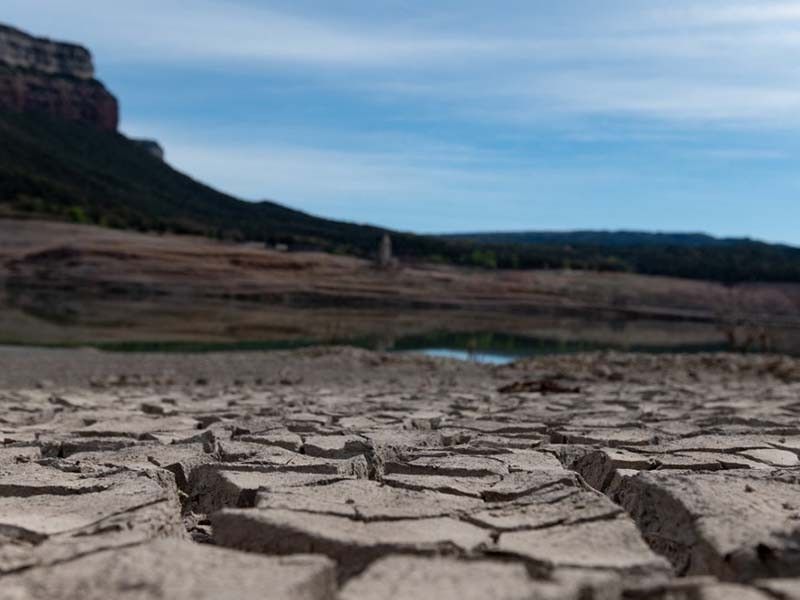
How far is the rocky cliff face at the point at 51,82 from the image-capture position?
97.1 m

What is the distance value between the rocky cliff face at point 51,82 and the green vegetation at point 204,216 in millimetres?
8122

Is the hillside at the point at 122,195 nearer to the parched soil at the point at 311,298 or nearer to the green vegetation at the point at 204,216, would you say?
the green vegetation at the point at 204,216

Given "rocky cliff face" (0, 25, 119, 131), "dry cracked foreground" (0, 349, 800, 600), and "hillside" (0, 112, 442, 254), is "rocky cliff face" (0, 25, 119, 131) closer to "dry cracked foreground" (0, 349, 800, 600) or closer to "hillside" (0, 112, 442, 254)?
"hillside" (0, 112, 442, 254)

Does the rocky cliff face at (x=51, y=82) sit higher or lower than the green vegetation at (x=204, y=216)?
higher

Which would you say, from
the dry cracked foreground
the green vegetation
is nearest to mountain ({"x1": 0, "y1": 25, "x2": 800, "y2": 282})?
the green vegetation

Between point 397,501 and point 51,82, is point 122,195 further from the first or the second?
point 397,501

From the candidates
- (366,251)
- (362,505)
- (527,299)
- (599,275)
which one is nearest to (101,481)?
(362,505)

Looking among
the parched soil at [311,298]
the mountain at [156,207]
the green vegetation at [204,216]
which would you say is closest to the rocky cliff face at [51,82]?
the mountain at [156,207]

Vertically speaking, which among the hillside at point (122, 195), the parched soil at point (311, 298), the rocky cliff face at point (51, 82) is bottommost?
the parched soil at point (311, 298)

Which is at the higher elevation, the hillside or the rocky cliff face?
the rocky cliff face

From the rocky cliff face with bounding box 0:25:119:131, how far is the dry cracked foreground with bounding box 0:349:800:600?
9545 cm

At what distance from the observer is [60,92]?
334 ft

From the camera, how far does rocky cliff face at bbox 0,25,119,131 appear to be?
97125mm

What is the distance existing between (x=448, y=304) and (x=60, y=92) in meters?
75.4
